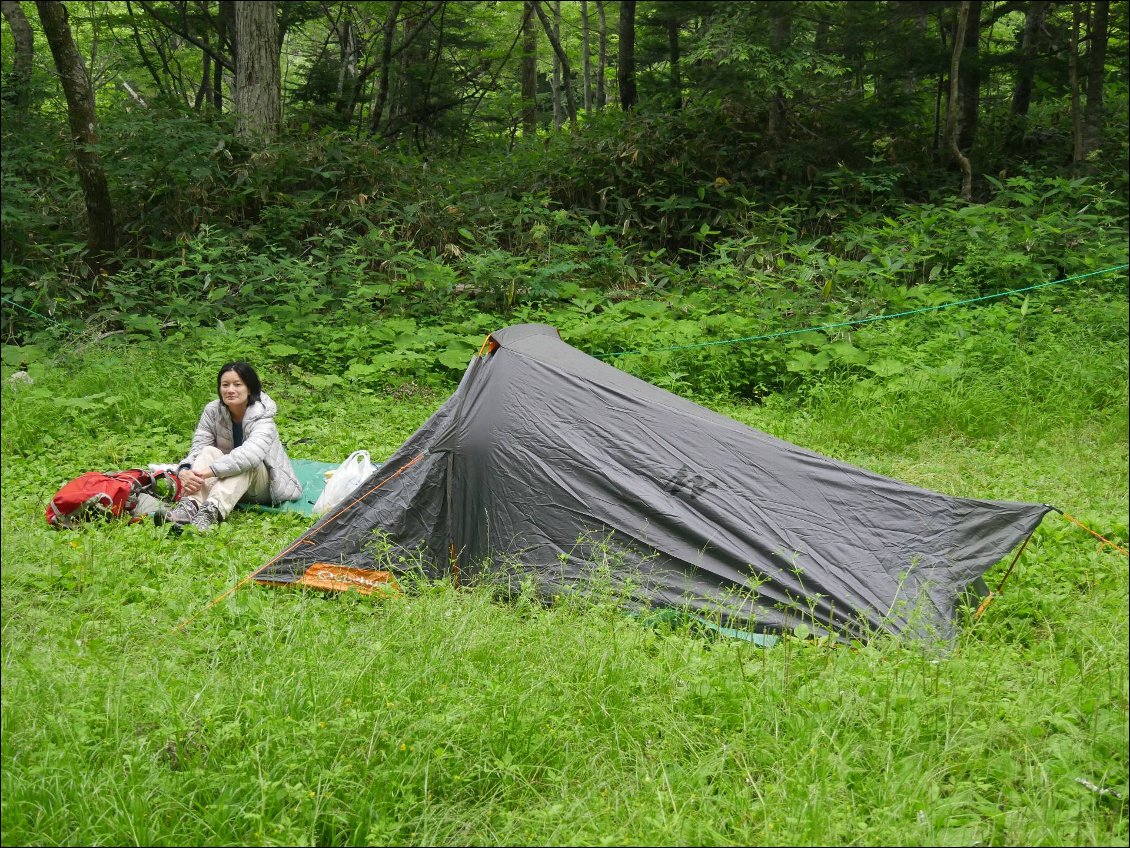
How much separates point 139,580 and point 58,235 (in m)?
6.99

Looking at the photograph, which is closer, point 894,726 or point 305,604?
point 894,726

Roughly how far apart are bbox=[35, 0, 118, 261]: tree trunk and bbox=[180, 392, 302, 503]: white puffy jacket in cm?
504

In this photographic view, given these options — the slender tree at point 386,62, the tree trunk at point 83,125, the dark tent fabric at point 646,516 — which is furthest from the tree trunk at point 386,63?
the dark tent fabric at point 646,516

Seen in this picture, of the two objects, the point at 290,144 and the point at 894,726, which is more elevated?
the point at 290,144

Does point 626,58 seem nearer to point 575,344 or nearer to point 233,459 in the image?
point 575,344

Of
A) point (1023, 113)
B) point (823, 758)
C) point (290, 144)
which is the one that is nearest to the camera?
point (823, 758)

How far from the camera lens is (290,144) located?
10.9 meters

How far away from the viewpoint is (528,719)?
2.75 metres

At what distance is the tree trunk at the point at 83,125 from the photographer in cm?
838

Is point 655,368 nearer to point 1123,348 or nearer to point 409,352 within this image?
point 409,352

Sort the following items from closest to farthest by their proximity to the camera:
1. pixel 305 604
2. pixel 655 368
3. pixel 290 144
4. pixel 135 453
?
pixel 305 604
pixel 135 453
pixel 655 368
pixel 290 144

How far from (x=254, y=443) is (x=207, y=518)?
19.9 inches

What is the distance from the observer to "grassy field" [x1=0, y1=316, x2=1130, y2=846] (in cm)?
238

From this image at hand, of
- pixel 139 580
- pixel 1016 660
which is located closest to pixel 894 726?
pixel 1016 660
